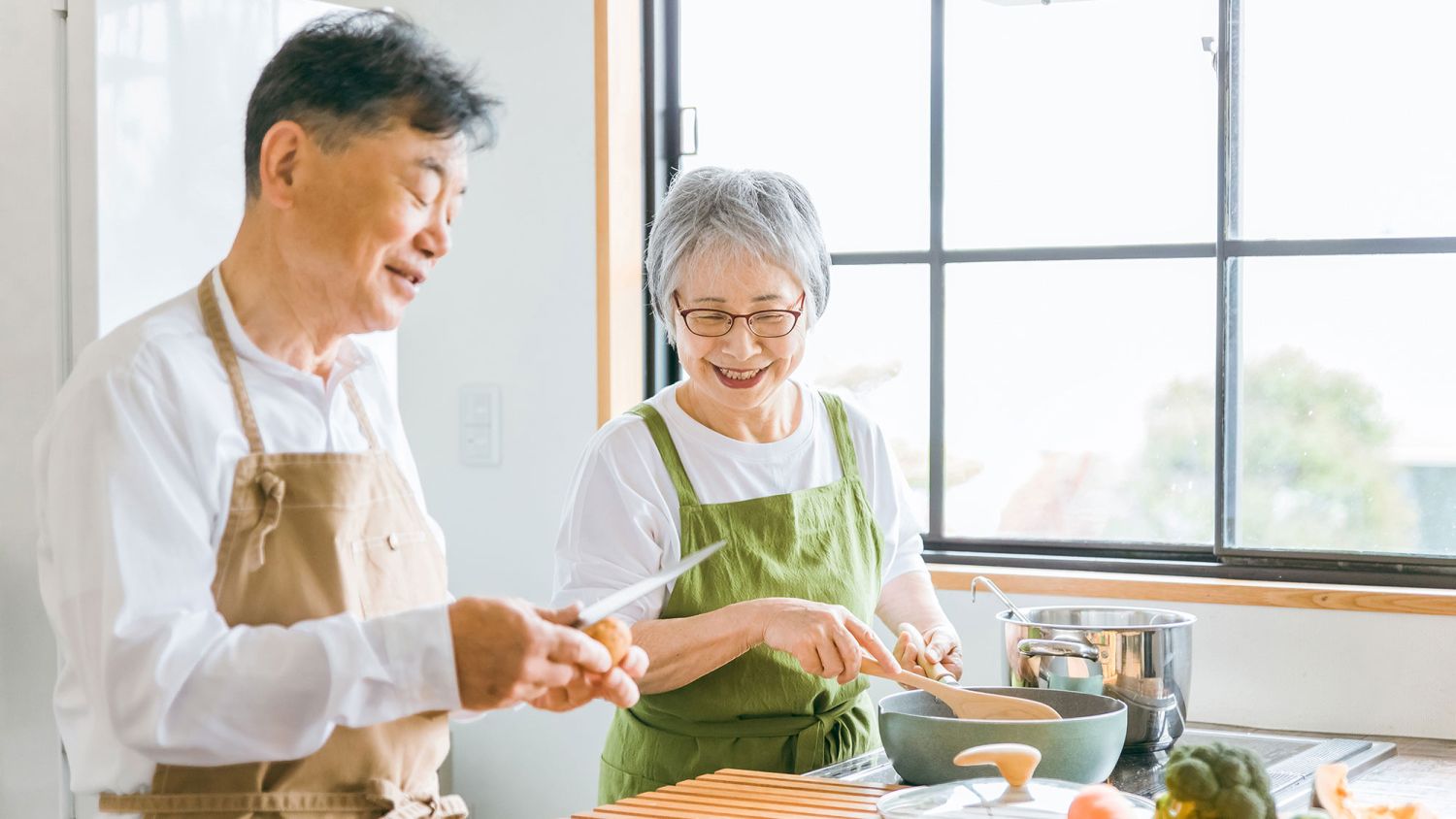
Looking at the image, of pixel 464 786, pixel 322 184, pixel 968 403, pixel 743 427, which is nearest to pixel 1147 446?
pixel 968 403

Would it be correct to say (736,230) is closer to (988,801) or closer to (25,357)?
(988,801)

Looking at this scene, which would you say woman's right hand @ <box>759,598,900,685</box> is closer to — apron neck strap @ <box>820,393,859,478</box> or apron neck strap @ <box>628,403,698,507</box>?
apron neck strap @ <box>628,403,698,507</box>

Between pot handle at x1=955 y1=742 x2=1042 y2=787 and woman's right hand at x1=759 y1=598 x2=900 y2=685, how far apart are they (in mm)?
313

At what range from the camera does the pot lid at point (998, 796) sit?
1340mm

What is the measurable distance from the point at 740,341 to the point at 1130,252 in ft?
3.44

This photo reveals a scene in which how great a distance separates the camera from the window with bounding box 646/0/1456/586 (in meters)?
2.44

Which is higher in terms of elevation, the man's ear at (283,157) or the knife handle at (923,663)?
the man's ear at (283,157)

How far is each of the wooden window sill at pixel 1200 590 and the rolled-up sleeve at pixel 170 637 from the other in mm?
1618

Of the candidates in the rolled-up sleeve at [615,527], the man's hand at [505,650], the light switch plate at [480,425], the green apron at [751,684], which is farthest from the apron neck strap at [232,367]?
the light switch plate at [480,425]

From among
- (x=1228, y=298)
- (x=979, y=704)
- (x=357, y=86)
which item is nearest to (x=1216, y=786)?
(x=979, y=704)

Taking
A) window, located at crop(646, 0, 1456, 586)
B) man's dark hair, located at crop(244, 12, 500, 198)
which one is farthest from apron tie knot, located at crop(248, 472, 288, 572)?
window, located at crop(646, 0, 1456, 586)

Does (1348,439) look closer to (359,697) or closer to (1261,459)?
(1261,459)

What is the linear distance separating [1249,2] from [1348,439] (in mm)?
784

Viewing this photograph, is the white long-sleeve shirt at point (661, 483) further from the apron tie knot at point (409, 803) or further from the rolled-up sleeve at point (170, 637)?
the rolled-up sleeve at point (170, 637)
